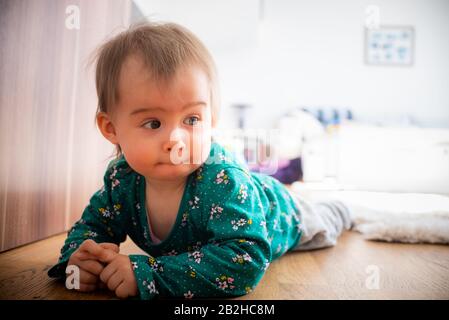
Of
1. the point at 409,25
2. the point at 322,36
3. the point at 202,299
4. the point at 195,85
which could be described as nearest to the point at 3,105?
the point at 195,85

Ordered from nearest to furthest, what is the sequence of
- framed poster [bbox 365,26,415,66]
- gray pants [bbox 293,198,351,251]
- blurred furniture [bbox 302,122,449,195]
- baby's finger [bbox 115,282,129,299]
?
baby's finger [bbox 115,282,129,299] < gray pants [bbox 293,198,351,251] < blurred furniture [bbox 302,122,449,195] < framed poster [bbox 365,26,415,66]

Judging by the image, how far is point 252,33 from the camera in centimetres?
272

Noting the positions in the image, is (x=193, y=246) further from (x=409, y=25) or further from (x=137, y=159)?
(x=409, y=25)

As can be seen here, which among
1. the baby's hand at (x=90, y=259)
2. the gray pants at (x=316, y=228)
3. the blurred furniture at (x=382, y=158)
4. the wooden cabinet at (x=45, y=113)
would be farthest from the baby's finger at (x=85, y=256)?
the blurred furniture at (x=382, y=158)

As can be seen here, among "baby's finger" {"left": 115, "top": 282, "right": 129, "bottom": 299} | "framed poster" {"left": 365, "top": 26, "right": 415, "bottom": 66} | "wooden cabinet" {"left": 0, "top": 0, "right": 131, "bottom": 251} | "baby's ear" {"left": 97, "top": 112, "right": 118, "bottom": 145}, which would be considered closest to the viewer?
"baby's finger" {"left": 115, "top": 282, "right": 129, "bottom": 299}

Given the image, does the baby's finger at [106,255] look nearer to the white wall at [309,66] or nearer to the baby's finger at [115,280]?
the baby's finger at [115,280]

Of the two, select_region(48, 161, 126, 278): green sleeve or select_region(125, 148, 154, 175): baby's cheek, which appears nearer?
select_region(125, 148, 154, 175): baby's cheek

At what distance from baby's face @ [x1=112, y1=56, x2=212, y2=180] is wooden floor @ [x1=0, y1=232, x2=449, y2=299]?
0.25 metres

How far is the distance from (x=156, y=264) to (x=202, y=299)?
3.7 inches

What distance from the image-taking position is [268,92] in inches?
151

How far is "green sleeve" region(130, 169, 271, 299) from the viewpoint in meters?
0.54

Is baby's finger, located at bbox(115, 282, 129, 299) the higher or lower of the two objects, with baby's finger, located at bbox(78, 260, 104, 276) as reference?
lower

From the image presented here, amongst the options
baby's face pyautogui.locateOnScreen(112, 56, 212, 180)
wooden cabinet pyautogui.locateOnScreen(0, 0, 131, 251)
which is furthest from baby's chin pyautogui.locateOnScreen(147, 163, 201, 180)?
wooden cabinet pyautogui.locateOnScreen(0, 0, 131, 251)

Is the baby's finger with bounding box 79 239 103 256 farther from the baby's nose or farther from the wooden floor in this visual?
the baby's nose
